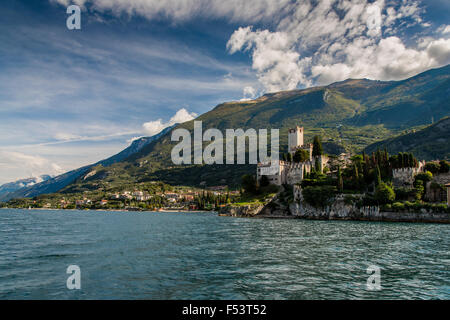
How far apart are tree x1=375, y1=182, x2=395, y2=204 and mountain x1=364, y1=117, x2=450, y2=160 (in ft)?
261

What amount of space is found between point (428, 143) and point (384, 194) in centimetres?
11635

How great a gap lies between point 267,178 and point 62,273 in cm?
8382

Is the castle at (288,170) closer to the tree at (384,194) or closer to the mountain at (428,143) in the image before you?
the tree at (384,194)

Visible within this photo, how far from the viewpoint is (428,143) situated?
504 feet

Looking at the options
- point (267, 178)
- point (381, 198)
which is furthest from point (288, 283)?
point (267, 178)

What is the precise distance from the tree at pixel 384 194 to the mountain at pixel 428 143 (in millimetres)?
79529

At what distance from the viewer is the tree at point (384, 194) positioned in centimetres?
6450

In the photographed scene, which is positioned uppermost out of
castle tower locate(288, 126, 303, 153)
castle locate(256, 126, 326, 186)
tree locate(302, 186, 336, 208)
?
castle tower locate(288, 126, 303, 153)

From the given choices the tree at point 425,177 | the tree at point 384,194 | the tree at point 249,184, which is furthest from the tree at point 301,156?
the tree at point 425,177

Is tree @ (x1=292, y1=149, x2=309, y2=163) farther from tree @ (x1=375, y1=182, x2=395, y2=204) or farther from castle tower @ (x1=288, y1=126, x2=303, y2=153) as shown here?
tree @ (x1=375, y1=182, x2=395, y2=204)

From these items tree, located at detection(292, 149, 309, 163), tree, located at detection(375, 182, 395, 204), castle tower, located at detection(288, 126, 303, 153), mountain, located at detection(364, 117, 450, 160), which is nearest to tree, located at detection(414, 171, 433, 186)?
tree, located at detection(375, 182, 395, 204)

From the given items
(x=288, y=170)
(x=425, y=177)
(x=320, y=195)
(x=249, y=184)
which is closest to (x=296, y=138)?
(x=288, y=170)

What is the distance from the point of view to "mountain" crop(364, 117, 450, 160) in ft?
453

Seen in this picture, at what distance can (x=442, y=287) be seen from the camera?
14.5m
